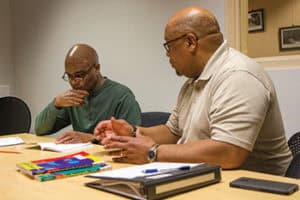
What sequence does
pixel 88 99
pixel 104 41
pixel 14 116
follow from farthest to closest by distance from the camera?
pixel 104 41
pixel 14 116
pixel 88 99

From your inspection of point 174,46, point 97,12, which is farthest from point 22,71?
point 174,46

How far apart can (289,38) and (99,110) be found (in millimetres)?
1668

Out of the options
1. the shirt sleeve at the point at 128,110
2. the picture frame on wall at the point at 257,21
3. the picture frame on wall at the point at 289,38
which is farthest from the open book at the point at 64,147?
the picture frame on wall at the point at 257,21

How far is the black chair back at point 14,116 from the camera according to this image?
128 inches

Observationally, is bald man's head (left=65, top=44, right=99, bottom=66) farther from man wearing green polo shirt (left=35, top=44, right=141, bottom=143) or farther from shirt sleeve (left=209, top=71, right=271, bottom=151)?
shirt sleeve (left=209, top=71, right=271, bottom=151)

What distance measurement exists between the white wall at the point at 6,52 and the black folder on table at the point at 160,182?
379cm

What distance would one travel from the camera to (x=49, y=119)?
8.69 feet

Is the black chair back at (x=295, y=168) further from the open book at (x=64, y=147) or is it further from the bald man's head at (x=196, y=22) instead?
the open book at (x=64, y=147)

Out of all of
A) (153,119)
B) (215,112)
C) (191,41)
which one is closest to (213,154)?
(215,112)

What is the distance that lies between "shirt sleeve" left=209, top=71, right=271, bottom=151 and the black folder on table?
7.7 inches

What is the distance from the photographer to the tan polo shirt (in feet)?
4.51

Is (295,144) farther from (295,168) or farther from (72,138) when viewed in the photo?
(72,138)

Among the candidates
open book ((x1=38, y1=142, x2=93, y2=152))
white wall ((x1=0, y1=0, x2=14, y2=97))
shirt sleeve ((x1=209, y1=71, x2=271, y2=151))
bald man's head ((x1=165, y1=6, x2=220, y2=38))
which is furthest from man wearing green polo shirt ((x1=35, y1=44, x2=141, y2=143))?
white wall ((x1=0, y1=0, x2=14, y2=97))

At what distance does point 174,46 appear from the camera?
1711mm
